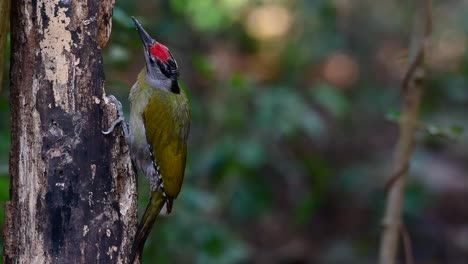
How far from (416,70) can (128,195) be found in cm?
209

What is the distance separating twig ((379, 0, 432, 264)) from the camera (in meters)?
5.17

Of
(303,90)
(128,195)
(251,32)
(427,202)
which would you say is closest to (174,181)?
(128,195)

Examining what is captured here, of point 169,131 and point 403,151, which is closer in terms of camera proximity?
point 169,131

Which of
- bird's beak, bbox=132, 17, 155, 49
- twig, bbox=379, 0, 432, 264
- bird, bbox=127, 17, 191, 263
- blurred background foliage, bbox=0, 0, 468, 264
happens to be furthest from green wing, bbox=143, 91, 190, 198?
twig, bbox=379, 0, 432, 264

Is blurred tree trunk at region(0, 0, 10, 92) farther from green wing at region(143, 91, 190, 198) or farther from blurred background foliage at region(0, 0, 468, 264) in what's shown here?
blurred background foliage at region(0, 0, 468, 264)

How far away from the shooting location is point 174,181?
14.7 ft

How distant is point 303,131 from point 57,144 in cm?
473

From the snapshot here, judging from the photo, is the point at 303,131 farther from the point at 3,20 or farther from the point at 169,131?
the point at 3,20

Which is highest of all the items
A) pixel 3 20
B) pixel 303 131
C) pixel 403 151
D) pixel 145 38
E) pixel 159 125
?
pixel 3 20

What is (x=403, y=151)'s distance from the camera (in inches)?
208

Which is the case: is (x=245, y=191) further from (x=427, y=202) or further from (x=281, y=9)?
(x=281, y=9)

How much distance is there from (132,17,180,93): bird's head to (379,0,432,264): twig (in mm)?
1323

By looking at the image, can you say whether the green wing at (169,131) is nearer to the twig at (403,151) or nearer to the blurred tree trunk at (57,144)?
the blurred tree trunk at (57,144)

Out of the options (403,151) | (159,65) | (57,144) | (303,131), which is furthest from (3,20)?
(303,131)
